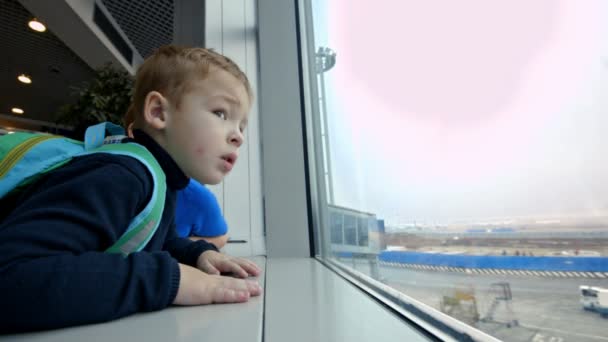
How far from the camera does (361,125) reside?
798 millimetres

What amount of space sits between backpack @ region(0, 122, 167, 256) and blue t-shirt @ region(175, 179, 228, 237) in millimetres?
583

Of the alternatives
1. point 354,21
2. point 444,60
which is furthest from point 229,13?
point 444,60

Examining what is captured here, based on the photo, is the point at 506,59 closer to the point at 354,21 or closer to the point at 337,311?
the point at 337,311

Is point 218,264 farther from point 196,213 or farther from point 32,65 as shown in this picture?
point 32,65

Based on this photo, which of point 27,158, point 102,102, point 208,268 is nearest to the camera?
point 27,158

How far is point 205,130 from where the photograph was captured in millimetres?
590

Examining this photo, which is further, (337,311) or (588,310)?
(337,311)

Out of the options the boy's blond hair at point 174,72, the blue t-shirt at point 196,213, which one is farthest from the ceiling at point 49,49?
the boy's blond hair at point 174,72

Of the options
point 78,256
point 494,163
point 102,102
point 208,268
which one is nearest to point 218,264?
point 208,268

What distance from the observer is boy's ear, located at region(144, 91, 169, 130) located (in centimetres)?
60

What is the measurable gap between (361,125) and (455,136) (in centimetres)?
40

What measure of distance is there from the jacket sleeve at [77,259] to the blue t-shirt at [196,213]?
0.65 meters

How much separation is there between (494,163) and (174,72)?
59 cm

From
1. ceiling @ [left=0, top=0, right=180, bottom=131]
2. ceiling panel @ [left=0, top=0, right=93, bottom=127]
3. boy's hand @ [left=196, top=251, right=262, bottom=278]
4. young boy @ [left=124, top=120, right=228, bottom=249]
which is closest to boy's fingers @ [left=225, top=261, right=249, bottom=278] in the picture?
boy's hand @ [left=196, top=251, right=262, bottom=278]
